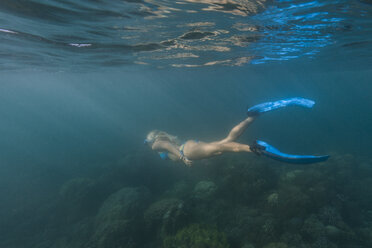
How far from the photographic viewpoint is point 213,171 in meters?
14.3

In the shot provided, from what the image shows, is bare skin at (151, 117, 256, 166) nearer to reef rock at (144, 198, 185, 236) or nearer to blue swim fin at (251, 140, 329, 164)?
blue swim fin at (251, 140, 329, 164)

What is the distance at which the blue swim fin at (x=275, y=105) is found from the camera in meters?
7.13

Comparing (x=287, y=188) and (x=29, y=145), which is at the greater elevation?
(x=287, y=188)

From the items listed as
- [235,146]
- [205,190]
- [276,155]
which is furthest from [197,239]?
[205,190]

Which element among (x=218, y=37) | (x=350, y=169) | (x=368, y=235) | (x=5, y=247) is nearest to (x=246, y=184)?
(x=368, y=235)

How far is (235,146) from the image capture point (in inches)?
245

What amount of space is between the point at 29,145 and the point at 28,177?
22775 millimetres

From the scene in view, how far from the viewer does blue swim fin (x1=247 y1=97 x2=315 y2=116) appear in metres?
7.13

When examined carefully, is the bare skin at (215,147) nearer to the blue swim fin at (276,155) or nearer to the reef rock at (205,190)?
the blue swim fin at (276,155)

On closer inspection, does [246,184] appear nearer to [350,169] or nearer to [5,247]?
[350,169]

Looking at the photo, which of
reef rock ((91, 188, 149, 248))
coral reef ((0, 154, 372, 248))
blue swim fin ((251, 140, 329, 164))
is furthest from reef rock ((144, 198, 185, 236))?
blue swim fin ((251, 140, 329, 164))

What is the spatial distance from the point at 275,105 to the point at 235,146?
2.51m

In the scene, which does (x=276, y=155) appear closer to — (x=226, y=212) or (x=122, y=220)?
(x=226, y=212)

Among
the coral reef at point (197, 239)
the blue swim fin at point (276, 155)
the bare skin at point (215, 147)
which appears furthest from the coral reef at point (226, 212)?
the blue swim fin at point (276, 155)
